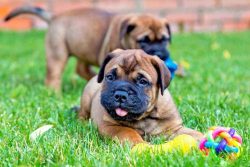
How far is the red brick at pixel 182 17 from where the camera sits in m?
13.4

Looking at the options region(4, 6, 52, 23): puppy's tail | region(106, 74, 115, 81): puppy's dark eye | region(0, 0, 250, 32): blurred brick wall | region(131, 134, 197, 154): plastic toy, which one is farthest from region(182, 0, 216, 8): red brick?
region(131, 134, 197, 154): plastic toy

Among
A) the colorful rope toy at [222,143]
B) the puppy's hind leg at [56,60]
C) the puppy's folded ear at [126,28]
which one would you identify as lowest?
the puppy's hind leg at [56,60]

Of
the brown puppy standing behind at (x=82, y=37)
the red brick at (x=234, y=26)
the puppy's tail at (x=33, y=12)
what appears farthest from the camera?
the red brick at (x=234, y=26)

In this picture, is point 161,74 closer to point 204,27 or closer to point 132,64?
point 132,64

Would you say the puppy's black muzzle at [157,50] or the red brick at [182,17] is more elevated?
the puppy's black muzzle at [157,50]

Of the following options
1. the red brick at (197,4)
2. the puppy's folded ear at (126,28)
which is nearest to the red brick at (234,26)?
the red brick at (197,4)

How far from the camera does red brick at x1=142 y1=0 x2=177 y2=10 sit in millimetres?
13250

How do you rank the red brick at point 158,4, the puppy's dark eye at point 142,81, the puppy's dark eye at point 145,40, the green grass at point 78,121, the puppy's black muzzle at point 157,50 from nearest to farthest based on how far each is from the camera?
the green grass at point 78,121 → the puppy's dark eye at point 142,81 → the puppy's black muzzle at point 157,50 → the puppy's dark eye at point 145,40 → the red brick at point 158,4

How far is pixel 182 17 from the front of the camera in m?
13.5

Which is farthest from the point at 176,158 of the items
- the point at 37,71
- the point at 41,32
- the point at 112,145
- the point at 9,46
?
the point at 41,32

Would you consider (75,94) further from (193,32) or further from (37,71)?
(193,32)

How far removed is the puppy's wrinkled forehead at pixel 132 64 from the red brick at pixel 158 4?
9457 millimetres

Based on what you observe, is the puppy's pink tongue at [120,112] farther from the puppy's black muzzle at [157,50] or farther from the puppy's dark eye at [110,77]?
the puppy's black muzzle at [157,50]

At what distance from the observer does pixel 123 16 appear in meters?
6.45
